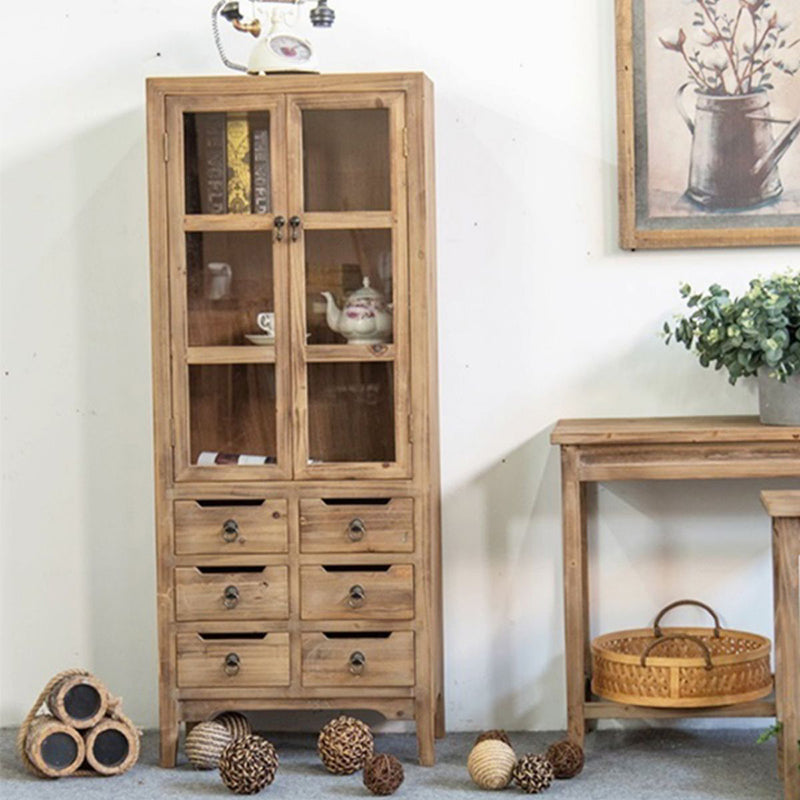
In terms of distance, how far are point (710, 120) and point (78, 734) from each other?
→ 2024mm

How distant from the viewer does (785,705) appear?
312 cm

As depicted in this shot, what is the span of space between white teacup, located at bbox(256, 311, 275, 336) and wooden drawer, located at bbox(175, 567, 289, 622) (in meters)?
0.53

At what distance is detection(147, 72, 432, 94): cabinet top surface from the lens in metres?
3.41

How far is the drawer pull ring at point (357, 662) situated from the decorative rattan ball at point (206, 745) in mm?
334

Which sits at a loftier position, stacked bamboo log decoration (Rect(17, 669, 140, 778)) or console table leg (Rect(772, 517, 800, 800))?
console table leg (Rect(772, 517, 800, 800))

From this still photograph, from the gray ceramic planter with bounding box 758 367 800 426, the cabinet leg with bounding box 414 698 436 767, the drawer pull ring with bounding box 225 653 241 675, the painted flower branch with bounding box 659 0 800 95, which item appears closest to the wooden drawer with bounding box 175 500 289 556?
the drawer pull ring with bounding box 225 653 241 675

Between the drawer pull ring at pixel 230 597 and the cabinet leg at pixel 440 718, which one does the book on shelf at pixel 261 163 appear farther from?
the cabinet leg at pixel 440 718

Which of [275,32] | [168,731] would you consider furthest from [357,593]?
[275,32]

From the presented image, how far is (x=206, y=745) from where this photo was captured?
3.47m

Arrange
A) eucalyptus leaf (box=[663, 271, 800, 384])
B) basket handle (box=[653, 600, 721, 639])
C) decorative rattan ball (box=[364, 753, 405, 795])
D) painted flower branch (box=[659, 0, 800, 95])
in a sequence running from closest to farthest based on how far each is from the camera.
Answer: decorative rattan ball (box=[364, 753, 405, 795]) → eucalyptus leaf (box=[663, 271, 800, 384]) → basket handle (box=[653, 600, 721, 639]) → painted flower branch (box=[659, 0, 800, 95])

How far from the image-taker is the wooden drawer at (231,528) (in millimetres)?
3467

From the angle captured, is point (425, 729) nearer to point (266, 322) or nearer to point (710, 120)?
point (266, 322)

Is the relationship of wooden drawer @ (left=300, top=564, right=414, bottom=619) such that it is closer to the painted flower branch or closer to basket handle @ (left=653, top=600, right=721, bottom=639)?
basket handle @ (left=653, top=600, right=721, bottom=639)

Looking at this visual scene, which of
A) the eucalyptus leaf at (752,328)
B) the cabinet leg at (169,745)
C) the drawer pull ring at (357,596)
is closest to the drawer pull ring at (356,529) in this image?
the drawer pull ring at (357,596)
